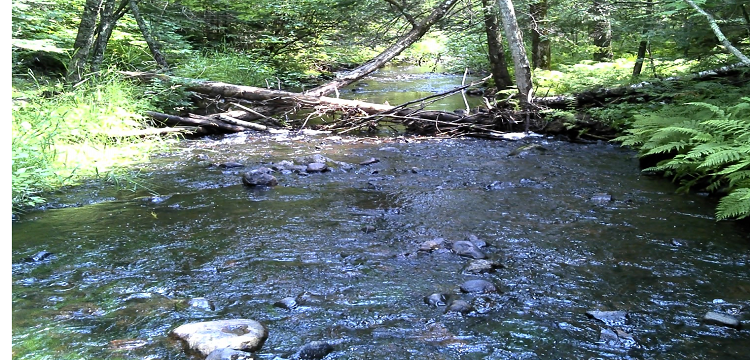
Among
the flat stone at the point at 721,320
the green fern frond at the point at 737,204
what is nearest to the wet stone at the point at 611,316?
the flat stone at the point at 721,320

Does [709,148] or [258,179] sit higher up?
[709,148]

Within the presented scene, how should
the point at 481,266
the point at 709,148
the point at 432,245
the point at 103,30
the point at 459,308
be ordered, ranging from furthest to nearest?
the point at 103,30, the point at 709,148, the point at 432,245, the point at 481,266, the point at 459,308

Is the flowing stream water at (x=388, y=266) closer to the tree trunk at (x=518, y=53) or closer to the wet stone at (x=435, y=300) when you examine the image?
the wet stone at (x=435, y=300)

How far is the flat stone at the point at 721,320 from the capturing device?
10.6 ft

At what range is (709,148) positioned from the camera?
17.4ft

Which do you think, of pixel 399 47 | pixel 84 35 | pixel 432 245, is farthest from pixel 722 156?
pixel 84 35

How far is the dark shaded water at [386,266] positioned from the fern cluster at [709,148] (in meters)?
0.31

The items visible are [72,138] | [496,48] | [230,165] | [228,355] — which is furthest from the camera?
[496,48]

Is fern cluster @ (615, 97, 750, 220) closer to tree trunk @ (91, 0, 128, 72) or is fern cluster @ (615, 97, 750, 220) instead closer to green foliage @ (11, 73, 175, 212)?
green foliage @ (11, 73, 175, 212)

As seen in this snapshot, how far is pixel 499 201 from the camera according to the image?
6.10 metres

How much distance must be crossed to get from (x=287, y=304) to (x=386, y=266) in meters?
1.02

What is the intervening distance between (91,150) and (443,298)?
21.2ft

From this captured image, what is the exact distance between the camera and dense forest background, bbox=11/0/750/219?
6.29 meters

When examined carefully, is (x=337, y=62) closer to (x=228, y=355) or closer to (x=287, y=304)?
(x=287, y=304)
